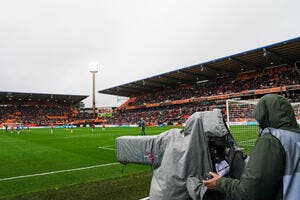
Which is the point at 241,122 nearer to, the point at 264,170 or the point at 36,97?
the point at 264,170

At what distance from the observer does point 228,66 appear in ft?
139

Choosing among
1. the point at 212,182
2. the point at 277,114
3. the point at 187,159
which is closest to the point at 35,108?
the point at 187,159

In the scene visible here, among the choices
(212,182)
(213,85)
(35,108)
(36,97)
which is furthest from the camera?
(35,108)

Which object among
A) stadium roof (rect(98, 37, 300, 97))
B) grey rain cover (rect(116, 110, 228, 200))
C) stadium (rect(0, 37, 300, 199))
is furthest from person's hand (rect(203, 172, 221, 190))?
stadium roof (rect(98, 37, 300, 97))

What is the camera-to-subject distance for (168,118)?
52.3 metres

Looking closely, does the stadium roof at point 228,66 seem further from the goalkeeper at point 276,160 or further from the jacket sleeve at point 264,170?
the jacket sleeve at point 264,170

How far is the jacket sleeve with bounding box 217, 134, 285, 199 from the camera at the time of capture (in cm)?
166

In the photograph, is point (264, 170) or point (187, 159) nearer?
point (264, 170)

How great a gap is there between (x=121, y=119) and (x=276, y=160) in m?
63.3

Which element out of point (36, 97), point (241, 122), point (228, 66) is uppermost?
point (228, 66)

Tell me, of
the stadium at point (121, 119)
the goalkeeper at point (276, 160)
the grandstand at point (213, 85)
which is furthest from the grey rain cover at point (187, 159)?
the grandstand at point (213, 85)

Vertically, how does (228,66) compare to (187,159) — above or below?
above

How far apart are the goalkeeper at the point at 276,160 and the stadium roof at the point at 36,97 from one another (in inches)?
2714

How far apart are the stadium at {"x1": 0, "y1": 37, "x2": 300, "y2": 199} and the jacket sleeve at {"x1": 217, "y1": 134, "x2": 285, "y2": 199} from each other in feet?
6.50
